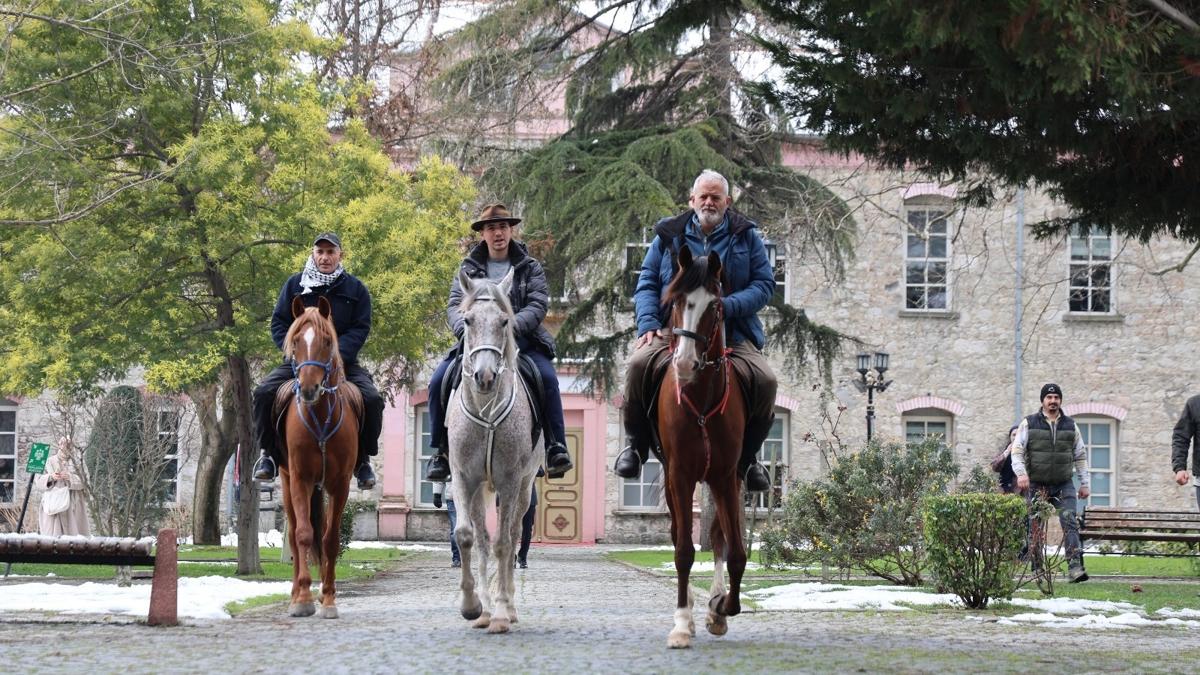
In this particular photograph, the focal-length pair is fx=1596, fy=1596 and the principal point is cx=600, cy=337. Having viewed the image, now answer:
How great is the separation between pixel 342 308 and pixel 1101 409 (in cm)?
2706

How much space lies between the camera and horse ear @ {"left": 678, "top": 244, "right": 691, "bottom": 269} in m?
8.75

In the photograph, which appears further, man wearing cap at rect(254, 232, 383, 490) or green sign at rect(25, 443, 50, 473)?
green sign at rect(25, 443, 50, 473)

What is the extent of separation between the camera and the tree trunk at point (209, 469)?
27928 millimetres

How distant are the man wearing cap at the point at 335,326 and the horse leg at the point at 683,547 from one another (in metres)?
3.13

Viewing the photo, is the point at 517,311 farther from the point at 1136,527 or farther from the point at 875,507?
the point at 1136,527

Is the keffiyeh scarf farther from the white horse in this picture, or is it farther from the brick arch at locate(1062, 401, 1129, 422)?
the brick arch at locate(1062, 401, 1129, 422)

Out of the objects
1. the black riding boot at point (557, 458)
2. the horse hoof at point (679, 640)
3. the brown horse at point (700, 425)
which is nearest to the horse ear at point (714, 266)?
the brown horse at point (700, 425)

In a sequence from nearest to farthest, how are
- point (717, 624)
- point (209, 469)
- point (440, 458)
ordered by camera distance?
1. point (717, 624)
2. point (440, 458)
3. point (209, 469)

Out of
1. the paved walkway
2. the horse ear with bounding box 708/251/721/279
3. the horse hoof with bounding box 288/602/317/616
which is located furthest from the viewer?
the horse hoof with bounding box 288/602/317/616

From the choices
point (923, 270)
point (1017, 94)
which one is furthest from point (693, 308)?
point (923, 270)

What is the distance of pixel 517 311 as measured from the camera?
10.5 metres

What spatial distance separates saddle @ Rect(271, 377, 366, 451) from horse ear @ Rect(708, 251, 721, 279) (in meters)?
3.36

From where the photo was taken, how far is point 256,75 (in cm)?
1812

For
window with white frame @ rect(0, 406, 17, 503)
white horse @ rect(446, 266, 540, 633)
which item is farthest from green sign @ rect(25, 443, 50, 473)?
window with white frame @ rect(0, 406, 17, 503)
